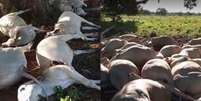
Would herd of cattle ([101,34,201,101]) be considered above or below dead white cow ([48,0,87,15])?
below

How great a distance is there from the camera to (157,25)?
11133 millimetres

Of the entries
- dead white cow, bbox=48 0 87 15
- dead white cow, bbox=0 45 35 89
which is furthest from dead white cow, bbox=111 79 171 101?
dead white cow, bbox=48 0 87 15

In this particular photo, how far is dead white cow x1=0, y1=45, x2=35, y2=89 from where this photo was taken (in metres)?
3.48

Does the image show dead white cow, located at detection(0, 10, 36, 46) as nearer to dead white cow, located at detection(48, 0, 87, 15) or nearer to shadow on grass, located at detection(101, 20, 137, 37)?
dead white cow, located at detection(48, 0, 87, 15)

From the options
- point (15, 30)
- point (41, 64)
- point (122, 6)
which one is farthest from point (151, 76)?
point (122, 6)

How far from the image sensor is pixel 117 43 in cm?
559

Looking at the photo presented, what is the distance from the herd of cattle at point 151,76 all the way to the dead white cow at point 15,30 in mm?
673

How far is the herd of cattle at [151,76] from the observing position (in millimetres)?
3721

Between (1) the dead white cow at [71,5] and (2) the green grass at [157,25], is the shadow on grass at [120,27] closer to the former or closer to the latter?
(2) the green grass at [157,25]

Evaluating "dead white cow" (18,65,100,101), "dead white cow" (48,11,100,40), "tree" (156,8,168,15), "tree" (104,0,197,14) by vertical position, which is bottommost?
"tree" (156,8,168,15)

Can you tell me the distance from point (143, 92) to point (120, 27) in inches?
245

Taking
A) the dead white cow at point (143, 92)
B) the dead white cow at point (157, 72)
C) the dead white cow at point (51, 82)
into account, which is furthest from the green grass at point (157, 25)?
the dead white cow at point (51, 82)

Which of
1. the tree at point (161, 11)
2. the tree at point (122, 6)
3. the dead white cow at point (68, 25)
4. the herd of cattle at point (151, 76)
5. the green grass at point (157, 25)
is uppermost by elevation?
the dead white cow at point (68, 25)

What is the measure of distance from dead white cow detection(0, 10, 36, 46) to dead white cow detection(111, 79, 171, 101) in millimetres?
962
